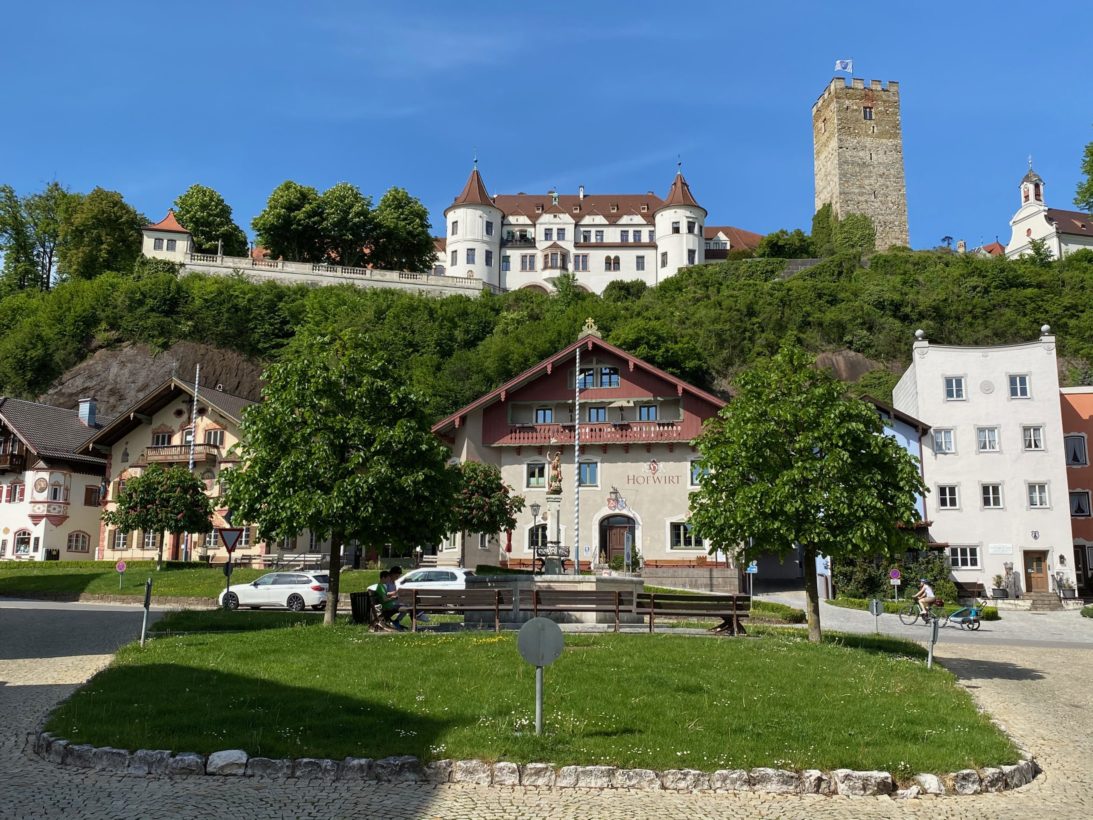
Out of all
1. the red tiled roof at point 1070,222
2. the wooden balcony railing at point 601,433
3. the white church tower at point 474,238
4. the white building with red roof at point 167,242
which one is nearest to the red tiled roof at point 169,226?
the white building with red roof at point 167,242

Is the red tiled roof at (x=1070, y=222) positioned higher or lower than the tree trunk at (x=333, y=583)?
higher

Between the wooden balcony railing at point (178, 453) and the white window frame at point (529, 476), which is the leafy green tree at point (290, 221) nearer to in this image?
the wooden balcony railing at point (178, 453)

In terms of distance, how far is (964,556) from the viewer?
42.8 metres

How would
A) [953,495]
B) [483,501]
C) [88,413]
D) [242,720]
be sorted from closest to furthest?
[242,720] < [483,501] < [953,495] < [88,413]

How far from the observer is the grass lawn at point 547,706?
10070 millimetres

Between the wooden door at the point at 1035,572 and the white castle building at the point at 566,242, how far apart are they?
5672 cm

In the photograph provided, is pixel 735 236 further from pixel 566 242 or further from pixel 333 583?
pixel 333 583

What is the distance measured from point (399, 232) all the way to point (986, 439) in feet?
186

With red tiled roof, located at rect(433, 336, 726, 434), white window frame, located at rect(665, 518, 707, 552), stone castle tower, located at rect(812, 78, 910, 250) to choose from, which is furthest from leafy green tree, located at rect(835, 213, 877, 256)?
white window frame, located at rect(665, 518, 707, 552)

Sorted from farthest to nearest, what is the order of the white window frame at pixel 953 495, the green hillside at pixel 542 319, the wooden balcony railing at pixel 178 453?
the green hillside at pixel 542 319 → the wooden balcony railing at pixel 178 453 → the white window frame at pixel 953 495

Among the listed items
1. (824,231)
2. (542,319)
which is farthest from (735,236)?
(542,319)

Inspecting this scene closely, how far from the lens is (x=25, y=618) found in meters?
25.0

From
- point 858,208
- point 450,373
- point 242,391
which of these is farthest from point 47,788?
point 858,208

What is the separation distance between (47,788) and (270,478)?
40.6 ft
